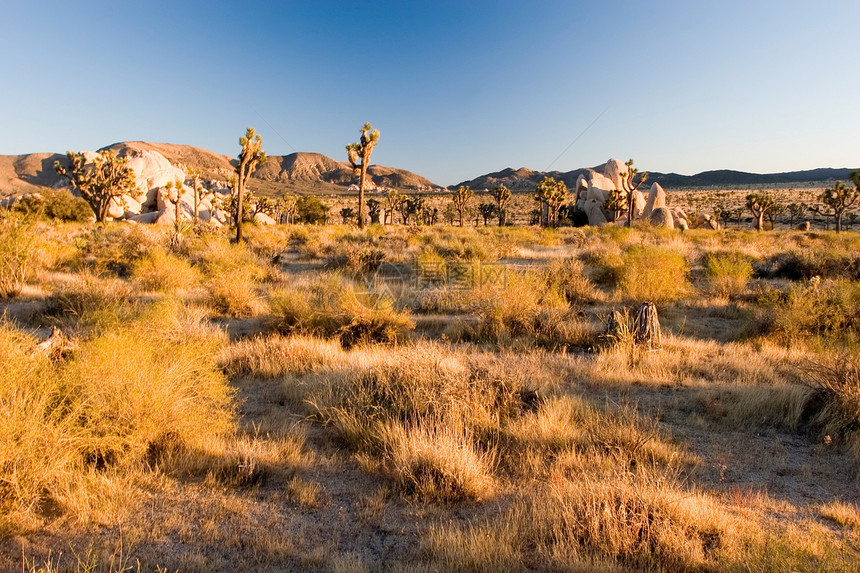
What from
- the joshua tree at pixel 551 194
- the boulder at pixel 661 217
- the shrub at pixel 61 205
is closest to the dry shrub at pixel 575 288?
the joshua tree at pixel 551 194

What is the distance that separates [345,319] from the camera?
7074 mm

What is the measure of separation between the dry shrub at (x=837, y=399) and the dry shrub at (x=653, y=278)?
471 centimetres

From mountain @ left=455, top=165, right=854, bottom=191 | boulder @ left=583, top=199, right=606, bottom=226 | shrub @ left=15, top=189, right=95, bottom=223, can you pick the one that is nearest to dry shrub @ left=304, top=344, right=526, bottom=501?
shrub @ left=15, top=189, right=95, bottom=223

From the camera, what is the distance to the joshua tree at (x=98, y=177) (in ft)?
97.8

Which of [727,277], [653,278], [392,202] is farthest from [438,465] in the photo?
[392,202]

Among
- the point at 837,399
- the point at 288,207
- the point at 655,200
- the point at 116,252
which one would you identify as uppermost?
the point at 655,200

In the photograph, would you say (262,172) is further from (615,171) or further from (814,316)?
(814,316)

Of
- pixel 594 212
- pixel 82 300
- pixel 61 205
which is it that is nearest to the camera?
pixel 82 300

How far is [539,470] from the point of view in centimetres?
352

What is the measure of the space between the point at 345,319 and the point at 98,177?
32.8m

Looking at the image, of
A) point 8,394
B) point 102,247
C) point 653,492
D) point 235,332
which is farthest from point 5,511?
point 102,247

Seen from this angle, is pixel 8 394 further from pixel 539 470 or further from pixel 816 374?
pixel 816 374

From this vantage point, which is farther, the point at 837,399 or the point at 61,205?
the point at 61,205

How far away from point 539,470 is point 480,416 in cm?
86
